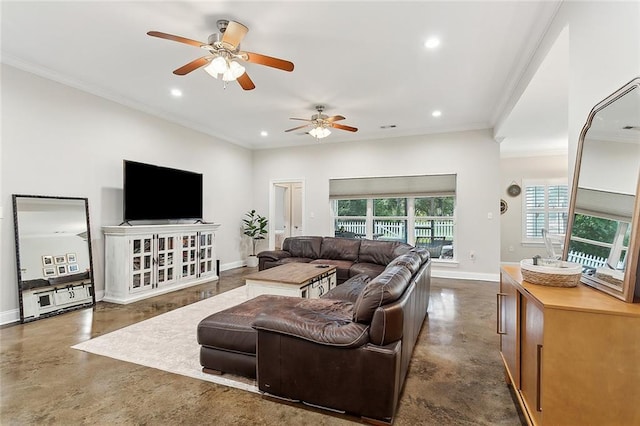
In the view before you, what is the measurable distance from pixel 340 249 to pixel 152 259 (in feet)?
10.3

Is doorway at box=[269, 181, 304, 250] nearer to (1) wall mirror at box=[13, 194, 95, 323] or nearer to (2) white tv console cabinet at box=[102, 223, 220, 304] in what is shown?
(2) white tv console cabinet at box=[102, 223, 220, 304]

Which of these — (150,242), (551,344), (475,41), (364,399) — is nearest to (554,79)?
(475,41)

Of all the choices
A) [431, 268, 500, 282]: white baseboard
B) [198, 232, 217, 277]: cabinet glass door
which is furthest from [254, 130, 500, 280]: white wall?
[198, 232, 217, 277]: cabinet glass door

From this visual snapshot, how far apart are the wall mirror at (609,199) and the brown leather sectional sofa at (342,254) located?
309 centimetres

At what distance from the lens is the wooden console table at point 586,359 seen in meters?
1.17

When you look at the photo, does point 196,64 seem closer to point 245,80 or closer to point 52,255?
point 245,80

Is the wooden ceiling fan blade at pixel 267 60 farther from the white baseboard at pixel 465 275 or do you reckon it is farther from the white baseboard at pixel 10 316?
the white baseboard at pixel 465 275

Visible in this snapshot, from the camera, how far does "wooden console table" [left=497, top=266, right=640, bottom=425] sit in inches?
46.2

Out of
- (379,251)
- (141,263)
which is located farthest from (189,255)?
(379,251)

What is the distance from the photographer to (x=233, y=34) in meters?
2.68

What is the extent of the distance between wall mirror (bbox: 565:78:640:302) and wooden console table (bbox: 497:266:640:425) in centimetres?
16

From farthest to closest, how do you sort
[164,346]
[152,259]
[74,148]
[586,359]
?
1. [152,259]
2. [74,148]
3. [164,346]
4. [586,359]

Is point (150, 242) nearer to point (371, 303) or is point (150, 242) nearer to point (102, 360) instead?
point (102, 360)

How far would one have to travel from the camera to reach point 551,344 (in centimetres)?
128
